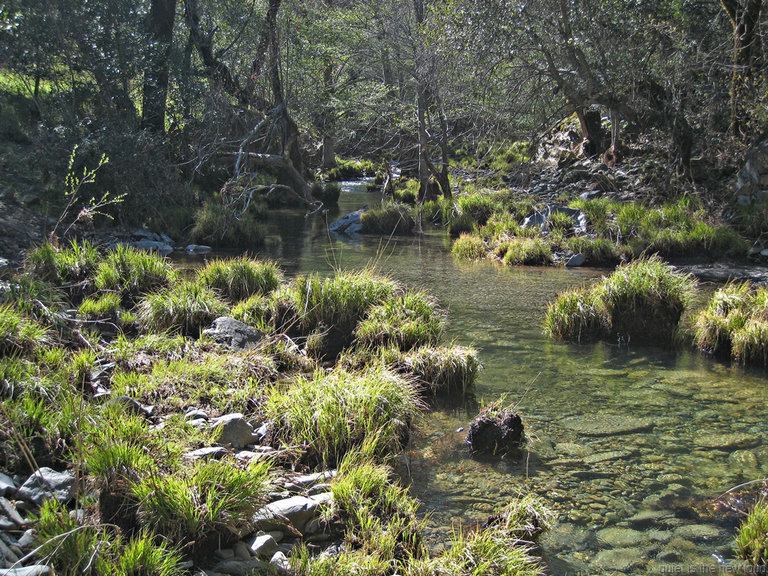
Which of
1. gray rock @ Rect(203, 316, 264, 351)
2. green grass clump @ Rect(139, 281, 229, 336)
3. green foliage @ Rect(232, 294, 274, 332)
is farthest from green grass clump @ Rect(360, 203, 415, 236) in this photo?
gray rock @ Rect(203, 316, 264, 351)

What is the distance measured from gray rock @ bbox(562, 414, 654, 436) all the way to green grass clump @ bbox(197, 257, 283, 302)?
576cm

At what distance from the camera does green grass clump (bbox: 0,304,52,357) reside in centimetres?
602

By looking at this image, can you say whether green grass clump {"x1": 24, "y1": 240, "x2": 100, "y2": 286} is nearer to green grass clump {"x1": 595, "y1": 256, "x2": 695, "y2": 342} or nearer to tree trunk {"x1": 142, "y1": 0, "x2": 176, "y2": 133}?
green grass clump {"x1": 595, "y1": 256, "x2": 695, "y2": 342}

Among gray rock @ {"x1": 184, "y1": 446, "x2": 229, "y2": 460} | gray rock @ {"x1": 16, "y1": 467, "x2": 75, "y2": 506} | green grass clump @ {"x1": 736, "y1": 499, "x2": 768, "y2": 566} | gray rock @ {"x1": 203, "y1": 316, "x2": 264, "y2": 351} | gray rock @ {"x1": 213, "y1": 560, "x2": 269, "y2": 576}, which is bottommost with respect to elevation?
gray rock @ {"x1": 213, "y1": 560, "x2": 269, "y2": 576}

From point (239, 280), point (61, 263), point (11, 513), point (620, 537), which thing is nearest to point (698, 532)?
point (620, 537)

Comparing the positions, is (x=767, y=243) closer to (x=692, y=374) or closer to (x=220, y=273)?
(x=692, y=374)

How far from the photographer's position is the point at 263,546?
4.19 meters

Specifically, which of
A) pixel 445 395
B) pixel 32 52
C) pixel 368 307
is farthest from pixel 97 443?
pixel 32 52

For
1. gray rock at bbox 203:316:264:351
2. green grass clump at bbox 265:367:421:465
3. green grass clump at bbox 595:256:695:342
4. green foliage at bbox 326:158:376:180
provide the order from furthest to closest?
green foliage at bbox 326:158:376:180
green grass clump at bbox 595:256:695:342
gray rock at bbox 203:316:264:351
green grass clump at bbox 265:367:421:465

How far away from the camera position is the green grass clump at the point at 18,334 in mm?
6023

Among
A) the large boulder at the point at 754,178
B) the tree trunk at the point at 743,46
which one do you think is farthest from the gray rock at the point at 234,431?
the tree trunk at the point at 743,46

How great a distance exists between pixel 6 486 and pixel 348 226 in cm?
1891

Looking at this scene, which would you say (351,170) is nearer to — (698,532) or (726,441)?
(726,441)

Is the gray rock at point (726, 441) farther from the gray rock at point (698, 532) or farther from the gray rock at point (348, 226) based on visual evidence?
the gray rock at point (348, 226)
